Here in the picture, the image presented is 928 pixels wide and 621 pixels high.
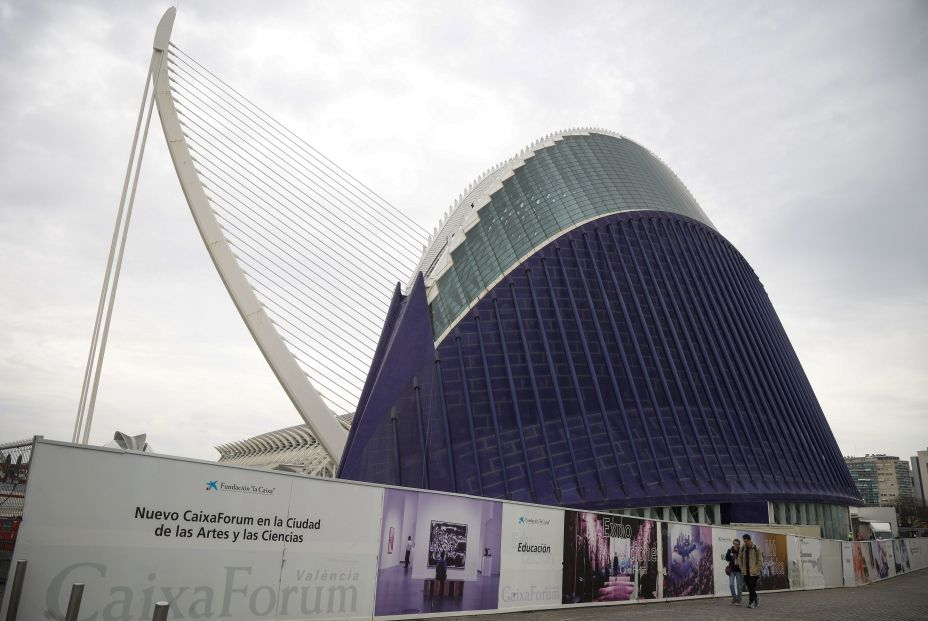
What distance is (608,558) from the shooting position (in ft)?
47.7

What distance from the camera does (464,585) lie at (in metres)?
11.7

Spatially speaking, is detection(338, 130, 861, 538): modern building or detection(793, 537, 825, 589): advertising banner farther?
detection(338, 130, 861, 538): modern building

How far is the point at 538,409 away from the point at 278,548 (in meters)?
20.1

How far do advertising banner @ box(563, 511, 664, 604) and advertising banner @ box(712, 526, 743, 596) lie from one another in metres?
3.67

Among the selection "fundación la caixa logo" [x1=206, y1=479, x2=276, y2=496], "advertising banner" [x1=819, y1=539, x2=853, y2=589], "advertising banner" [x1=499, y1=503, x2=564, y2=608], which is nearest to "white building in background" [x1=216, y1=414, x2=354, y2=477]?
"advertising banner" [x1=819, y1=539, x2=853, y2=589]

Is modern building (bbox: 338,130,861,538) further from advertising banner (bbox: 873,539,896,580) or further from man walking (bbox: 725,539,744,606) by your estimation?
man walking (bbox: 725,539,744,606)

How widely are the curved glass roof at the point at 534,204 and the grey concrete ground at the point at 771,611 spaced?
17592 mm

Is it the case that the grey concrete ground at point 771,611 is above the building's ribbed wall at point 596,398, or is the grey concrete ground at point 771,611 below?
below

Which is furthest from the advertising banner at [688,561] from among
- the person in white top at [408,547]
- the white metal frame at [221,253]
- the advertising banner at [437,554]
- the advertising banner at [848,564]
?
the white metal frame at [221,253]

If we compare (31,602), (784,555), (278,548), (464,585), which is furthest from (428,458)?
(31,602)

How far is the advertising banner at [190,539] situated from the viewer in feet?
24.3

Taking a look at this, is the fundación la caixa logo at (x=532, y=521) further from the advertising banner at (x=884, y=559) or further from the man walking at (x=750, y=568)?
the advertising banner at (x=884, y=559)

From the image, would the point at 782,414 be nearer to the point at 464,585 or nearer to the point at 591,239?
the point at 591,239

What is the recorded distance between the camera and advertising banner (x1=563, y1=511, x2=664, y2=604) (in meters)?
13.8
